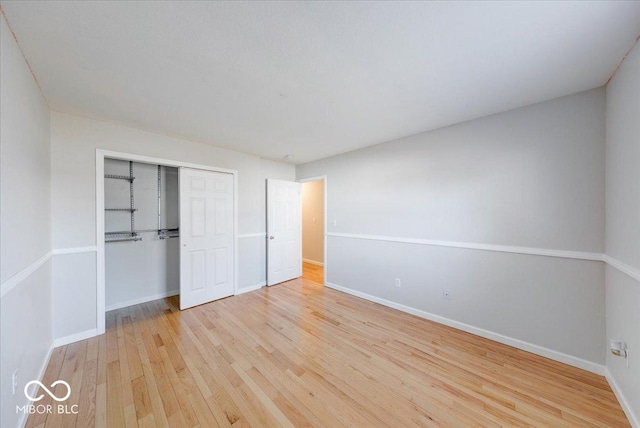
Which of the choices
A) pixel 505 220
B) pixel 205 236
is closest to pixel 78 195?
pixel 205 236

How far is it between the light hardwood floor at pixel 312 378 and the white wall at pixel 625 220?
0.29 metres

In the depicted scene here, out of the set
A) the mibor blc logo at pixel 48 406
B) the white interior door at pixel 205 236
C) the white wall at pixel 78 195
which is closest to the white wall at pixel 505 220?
the white interior door at pixel 205 236

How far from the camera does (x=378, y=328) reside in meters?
2.69

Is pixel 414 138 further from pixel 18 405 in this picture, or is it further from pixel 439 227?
pixel 18 405

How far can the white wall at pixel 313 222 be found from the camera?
5875mm

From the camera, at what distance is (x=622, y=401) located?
160 cm

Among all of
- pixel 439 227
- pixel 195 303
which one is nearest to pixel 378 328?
pixel 439 227

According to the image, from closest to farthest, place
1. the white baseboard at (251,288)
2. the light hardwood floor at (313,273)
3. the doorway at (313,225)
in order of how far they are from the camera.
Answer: the white baseboard at (251,288) < the light hardwood floor at (313,273) < the doorway at (313,225)

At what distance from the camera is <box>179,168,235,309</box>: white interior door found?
3207mm

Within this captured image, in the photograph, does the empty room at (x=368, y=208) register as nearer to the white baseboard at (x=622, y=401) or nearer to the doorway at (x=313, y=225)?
the white baseboard at (x=622, y=401)

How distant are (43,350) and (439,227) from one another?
13.5ft

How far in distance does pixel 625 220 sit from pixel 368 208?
7.97 ft

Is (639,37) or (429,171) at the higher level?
(639,37)

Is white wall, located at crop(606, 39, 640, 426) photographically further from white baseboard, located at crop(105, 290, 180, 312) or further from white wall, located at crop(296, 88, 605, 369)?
white baseboard, located at crop(105, 290, 180, 312)
